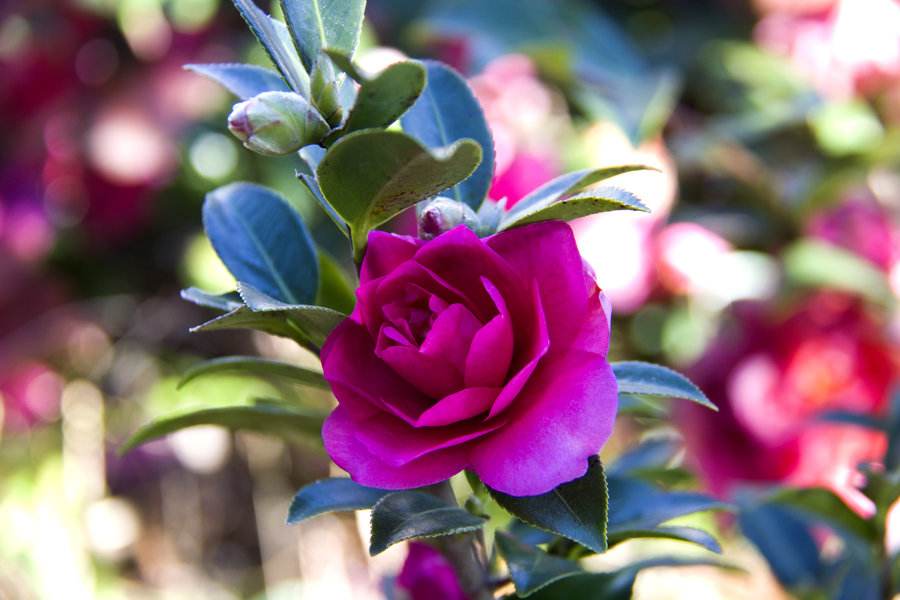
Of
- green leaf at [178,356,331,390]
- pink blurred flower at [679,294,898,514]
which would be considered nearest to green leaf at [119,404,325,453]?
green leaf at [178,356,331,390]

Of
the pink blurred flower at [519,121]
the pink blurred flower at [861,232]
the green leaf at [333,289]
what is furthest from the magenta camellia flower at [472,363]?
the pink blurred flower at [861,232]

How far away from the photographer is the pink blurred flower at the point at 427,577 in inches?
19.3

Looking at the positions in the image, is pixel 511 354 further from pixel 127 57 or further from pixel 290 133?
pixel 127 57

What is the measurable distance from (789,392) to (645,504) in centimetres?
63

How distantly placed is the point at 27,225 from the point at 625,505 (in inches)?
39.1

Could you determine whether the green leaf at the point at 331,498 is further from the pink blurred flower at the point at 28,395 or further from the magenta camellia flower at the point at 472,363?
the pink blurred flower at the point at 28,395

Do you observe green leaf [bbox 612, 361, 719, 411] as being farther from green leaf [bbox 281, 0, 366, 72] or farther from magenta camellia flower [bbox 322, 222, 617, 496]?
green leaf [bbox 281, 0, 366, 72]

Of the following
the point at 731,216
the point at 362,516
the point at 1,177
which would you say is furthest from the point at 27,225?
the point at 731,216

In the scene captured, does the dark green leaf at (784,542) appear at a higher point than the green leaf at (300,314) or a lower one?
lower

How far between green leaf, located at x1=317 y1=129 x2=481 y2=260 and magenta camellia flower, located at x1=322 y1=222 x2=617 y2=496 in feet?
0.05

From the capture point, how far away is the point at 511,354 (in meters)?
0.38

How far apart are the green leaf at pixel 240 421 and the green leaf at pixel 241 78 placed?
0.47 ft

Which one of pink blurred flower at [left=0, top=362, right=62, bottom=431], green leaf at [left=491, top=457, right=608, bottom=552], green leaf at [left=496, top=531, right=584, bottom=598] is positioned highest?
green leaf at [left=491, top=457, right=608, bottom=552]

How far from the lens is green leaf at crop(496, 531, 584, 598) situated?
0.42 meters
